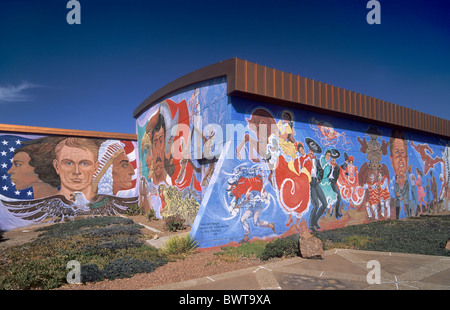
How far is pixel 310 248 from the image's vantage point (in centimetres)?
648

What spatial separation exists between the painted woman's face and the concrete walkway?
1272 cm

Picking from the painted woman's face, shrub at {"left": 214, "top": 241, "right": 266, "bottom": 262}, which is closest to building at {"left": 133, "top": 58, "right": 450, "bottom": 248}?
shrub at {"left": 214, "top": 241, "right": 266, "bottom": 262}

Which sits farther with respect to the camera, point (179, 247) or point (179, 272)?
point (179, 247)

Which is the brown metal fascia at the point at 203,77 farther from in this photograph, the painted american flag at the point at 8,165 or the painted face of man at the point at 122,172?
the painted american flag at the point at 8,165

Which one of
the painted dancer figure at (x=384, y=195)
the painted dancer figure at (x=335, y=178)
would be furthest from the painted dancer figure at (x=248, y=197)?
the painted dancer figure at (x=384, y=195)

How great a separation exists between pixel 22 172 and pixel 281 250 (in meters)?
13.7

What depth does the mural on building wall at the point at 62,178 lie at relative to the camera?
44.8 feet

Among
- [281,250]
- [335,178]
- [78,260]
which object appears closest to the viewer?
[78,260]

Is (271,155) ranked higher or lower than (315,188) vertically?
higher

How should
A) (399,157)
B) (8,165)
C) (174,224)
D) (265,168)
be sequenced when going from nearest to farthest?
(265,168)
(174,224)
(8,165)
(399,157)

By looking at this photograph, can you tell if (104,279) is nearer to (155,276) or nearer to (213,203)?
(155,276)

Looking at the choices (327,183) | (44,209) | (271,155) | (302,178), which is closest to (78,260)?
(271,155)

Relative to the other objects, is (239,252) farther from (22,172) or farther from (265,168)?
(22,172)

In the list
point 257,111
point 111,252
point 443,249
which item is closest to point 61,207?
point 111,252
